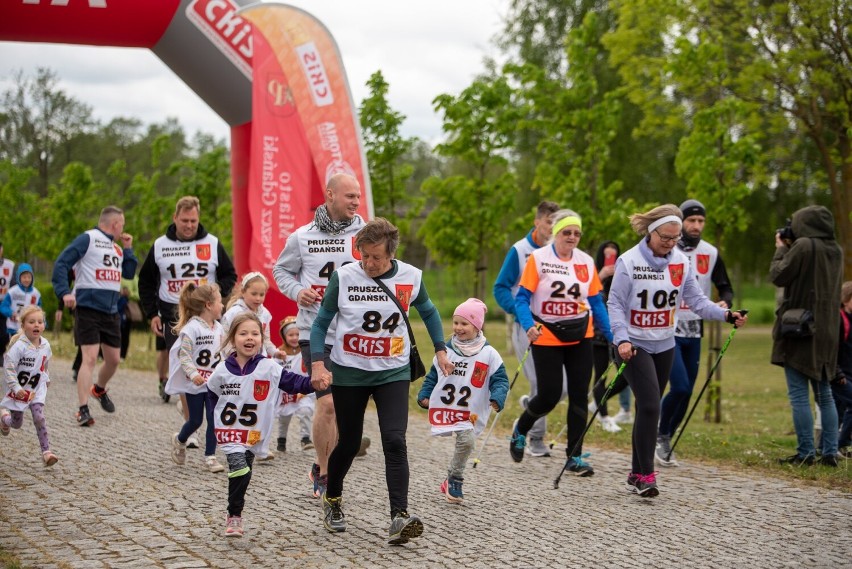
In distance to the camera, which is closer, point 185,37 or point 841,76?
point 185,37

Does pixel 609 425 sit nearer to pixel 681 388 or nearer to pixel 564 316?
pixel 681 388

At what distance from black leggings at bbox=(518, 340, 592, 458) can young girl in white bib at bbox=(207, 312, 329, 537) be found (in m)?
2.42

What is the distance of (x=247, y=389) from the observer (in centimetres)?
678

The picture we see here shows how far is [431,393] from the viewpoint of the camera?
25.1ft

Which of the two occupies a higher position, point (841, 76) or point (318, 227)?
point (841, 76)

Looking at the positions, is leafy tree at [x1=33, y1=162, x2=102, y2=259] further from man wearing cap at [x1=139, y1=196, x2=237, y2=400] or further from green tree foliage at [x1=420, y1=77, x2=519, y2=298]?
man wearing cap at [x1=139, y1=196, x2=237, y2=400]

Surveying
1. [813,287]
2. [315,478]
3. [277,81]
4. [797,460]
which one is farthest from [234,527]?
[277,81]

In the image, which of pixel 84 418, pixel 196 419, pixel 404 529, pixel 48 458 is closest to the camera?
pixel 404 529

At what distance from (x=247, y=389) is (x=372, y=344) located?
38.0 inches

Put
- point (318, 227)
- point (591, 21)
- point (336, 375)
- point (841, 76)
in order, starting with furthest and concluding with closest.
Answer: point (841, 76) < point (591, 21) < point (318, 227) < point (336, 375)

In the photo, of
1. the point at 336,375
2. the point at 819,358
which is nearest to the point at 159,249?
the point at 336,375

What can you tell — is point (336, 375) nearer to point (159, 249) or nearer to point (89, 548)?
point (89, 548)

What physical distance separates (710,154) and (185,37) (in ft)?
23.4

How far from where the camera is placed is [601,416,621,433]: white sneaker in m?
11.1
